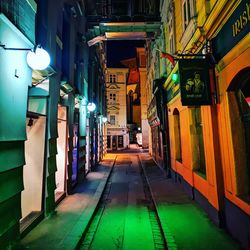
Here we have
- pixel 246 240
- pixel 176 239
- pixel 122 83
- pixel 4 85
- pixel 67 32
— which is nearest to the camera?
pixel 4 85

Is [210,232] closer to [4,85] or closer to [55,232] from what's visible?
[55,232]

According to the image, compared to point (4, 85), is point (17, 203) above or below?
below

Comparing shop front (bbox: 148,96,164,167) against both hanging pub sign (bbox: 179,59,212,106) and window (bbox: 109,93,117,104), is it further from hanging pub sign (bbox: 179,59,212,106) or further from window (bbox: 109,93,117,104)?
window (bbox: 109,93,117,104)

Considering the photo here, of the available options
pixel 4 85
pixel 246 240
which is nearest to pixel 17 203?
pixel 4 85

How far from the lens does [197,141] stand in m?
7.12

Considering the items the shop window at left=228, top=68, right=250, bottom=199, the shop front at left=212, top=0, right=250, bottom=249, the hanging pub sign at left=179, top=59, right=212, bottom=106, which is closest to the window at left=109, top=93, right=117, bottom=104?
the hanging pub sign at left=179, top=59, right=212, bottom=106

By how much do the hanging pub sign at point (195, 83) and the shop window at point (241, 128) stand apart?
65cm

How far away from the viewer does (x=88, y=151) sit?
485 inches

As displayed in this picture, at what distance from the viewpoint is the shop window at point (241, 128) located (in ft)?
13.8

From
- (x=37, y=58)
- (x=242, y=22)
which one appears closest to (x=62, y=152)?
(x=37, y=58)

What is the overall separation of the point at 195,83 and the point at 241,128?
153 cm

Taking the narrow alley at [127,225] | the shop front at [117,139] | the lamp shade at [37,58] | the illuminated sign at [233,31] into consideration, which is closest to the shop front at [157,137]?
the narrow alley at [127,225]

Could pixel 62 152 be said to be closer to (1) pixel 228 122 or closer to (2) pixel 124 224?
(2) pixel 124 224

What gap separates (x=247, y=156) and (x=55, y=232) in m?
4.67
